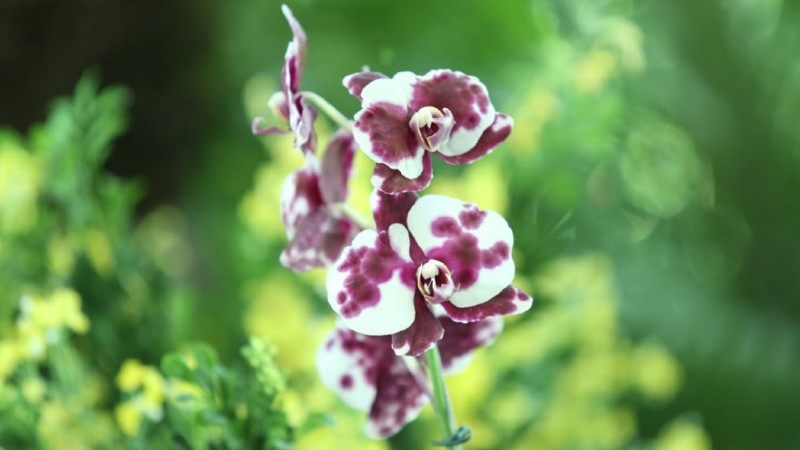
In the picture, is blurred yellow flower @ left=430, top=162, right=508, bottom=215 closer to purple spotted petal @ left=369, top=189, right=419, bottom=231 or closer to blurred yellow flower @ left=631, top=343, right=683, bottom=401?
blurred yellow flower @ left=631, top=343, right=683, bottom=401

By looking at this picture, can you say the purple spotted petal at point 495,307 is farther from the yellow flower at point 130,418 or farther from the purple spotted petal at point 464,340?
the yellow flower at point 130,418

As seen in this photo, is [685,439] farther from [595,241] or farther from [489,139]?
[489,139]

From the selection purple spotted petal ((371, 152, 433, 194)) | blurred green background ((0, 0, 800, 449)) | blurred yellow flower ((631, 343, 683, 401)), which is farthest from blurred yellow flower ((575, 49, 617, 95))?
purple spotted petal ((371, 152, 433, 194))

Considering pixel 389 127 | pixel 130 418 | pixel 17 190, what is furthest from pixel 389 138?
pixel 17 190

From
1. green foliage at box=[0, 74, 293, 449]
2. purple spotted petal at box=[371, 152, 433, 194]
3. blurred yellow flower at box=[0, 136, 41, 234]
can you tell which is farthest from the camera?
blurred yellow flower at box=[0, 136, 41, 234]

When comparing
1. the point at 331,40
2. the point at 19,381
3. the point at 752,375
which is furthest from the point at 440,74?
the point at 331,40

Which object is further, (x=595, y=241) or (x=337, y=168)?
(x=595, y=241)

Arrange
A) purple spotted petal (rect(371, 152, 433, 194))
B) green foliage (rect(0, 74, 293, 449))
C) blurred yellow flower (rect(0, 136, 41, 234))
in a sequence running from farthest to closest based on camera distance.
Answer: blurred yellow flower (rect(0, 136, 41, 234)) < green foliage (rect(0, 74, 293, 449)) < purple spotted petal (rect(371, 152, 433, 194))
